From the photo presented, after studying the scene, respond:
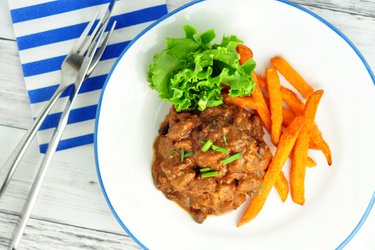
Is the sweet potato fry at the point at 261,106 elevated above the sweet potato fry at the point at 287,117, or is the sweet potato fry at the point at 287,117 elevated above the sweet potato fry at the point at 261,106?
the sweet potato fry at the point at 261,106

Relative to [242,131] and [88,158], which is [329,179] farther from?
[88,158]

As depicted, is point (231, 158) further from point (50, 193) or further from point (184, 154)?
point (50, 193)

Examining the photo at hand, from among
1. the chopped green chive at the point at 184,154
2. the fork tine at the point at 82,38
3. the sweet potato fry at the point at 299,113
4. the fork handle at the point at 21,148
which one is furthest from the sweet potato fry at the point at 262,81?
the fork handle at the point at 21,148

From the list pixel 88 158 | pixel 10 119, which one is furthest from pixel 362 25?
pixel 10 119

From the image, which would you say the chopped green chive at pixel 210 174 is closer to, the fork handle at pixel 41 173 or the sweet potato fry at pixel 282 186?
the sweet potato fry at pixel 282 186

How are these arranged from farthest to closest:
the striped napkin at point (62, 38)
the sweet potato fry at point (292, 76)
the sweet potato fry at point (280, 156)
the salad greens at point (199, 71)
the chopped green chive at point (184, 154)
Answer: the striped napkin at point (62, 38), the sweet potato fry at point (292, 76), the sweet potato fry at point (280, 156), the chopped green chive at point (184, 154), the salad greens at point (199, 71)

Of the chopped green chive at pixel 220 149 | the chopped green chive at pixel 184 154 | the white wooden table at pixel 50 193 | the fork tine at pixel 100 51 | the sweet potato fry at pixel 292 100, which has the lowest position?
the white wooden table at pixel 50 193

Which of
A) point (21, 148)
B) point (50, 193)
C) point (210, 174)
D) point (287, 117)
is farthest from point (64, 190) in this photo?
point (287, 117)

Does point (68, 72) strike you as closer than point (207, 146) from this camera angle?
No
